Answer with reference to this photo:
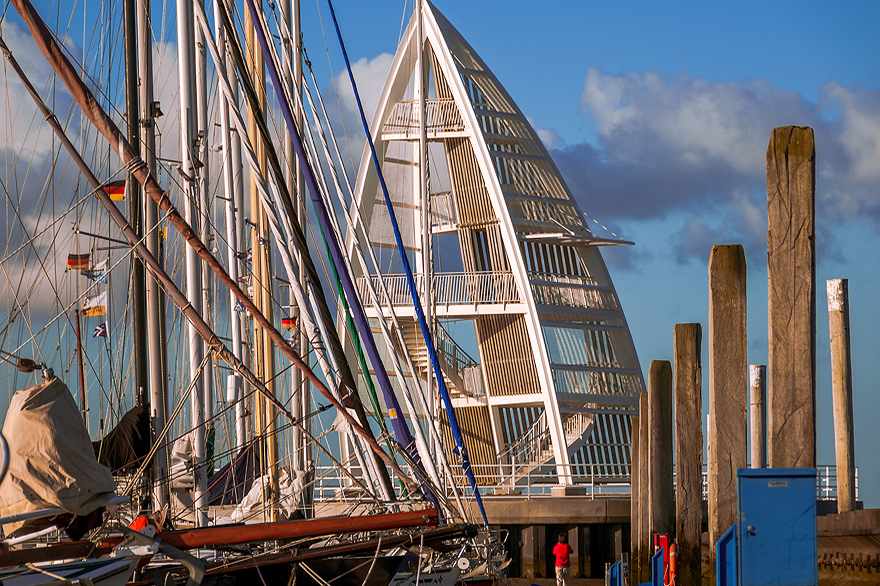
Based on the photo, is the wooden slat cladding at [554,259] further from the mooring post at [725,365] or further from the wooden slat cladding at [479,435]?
the mooring post at [725,365]

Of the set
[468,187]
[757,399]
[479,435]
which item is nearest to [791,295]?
[757,399]

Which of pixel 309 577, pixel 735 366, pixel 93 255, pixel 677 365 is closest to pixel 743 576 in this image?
pixel 735 366

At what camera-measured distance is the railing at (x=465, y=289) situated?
3144cm

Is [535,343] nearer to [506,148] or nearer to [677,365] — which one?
[506,148]

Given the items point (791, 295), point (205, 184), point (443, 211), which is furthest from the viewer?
point (443, 211)

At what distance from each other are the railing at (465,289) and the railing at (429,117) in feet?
14.4

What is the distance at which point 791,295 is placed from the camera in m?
8.30

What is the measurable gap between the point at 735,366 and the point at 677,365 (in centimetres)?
393

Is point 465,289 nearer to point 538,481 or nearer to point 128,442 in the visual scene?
point 538,481

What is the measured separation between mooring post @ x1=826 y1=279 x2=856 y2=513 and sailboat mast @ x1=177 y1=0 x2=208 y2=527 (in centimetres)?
887

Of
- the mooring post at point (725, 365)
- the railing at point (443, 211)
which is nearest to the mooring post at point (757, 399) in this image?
the railing at point (443, 211)

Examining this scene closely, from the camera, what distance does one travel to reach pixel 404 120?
33344 millimetres

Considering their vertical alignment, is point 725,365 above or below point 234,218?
below

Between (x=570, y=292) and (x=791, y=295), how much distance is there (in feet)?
80.8
